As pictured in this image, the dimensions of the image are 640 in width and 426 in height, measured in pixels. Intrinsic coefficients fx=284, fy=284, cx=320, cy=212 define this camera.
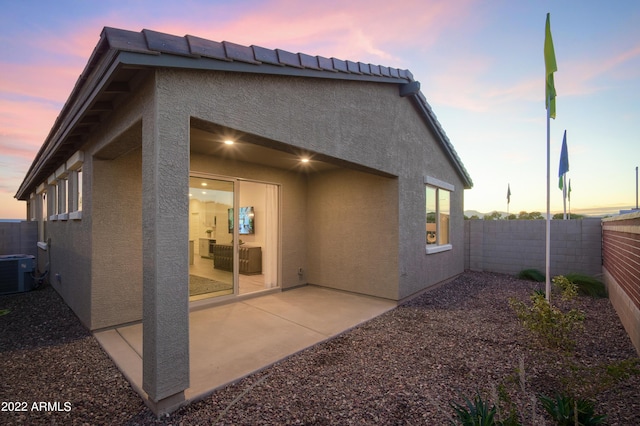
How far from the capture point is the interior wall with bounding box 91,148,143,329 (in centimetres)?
453

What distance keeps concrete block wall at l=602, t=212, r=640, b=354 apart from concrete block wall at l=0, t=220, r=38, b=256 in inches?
616

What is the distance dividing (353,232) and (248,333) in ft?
11.6

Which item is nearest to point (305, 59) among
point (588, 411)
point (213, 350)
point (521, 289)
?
point (213, 350)

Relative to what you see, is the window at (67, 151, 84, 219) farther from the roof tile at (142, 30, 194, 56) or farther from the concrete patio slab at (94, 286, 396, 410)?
the roof tile at (142, 30, 194, 56)

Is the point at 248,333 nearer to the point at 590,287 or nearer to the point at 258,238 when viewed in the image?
the point at 258,238

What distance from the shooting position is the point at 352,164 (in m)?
5.08

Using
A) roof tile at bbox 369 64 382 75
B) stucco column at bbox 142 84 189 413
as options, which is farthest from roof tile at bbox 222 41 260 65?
roof tile at bbox 369 64 382 75

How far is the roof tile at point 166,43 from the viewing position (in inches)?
99.4

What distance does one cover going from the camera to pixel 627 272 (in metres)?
4.88

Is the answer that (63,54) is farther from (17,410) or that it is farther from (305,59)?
(17,410)

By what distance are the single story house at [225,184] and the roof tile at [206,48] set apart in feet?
0.04

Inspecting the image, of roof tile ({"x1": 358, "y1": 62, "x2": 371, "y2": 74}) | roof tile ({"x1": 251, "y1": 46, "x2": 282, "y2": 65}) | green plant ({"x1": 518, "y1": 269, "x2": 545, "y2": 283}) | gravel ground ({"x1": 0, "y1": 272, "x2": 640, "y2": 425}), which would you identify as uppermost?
roof tile ({"x1": 358, "y1": 62, "x2": 371, "y2": 74})

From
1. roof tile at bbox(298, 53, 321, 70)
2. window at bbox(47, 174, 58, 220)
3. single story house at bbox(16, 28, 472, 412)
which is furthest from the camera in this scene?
window at bbox(47, 174, 58, 220)

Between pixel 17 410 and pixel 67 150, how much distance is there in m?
4.59
